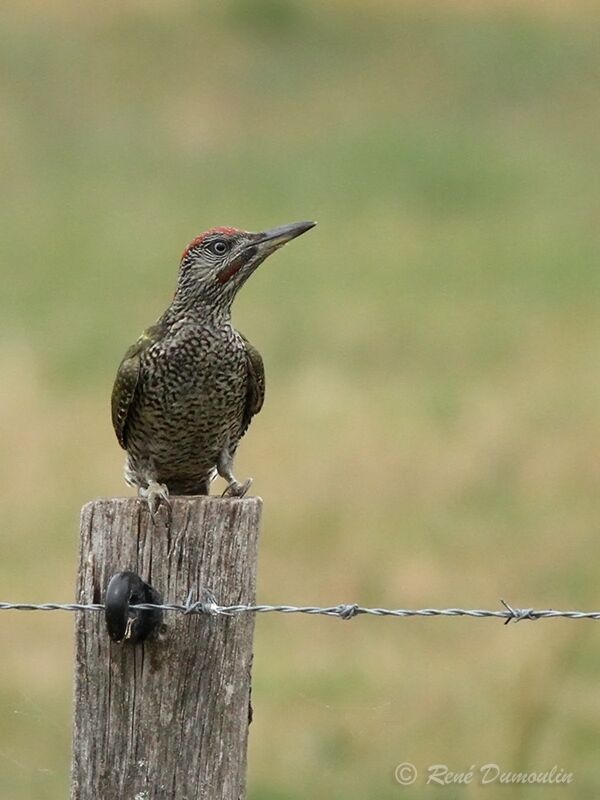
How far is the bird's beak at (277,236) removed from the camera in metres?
6.59

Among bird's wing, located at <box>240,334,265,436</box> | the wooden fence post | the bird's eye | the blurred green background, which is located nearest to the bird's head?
the bird's eye

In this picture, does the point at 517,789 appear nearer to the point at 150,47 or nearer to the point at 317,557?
the point at 317,557

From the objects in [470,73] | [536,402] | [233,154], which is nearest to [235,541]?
[536,402]

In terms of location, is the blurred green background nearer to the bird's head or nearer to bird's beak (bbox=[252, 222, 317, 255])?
the bird's head

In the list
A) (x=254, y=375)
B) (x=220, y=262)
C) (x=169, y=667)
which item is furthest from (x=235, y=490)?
(x=169, y=667)

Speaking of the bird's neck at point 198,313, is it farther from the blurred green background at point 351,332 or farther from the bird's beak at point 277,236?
the blurred green background at point 351,332

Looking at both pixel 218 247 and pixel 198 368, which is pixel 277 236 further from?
pixel 198 368

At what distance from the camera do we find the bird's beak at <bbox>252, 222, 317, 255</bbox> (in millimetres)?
6594

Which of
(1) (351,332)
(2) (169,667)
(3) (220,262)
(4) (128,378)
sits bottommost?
(2) (169,667)

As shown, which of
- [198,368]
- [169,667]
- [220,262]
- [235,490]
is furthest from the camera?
[220,262]

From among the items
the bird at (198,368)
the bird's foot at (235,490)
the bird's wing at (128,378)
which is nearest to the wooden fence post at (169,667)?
the bird's foot at (235,490)

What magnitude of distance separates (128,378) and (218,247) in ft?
1.90

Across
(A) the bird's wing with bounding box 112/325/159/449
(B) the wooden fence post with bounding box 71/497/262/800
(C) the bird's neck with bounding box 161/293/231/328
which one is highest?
(C) the bird's neck with bounding box 161/293/231/328

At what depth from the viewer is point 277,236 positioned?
6719 mm
